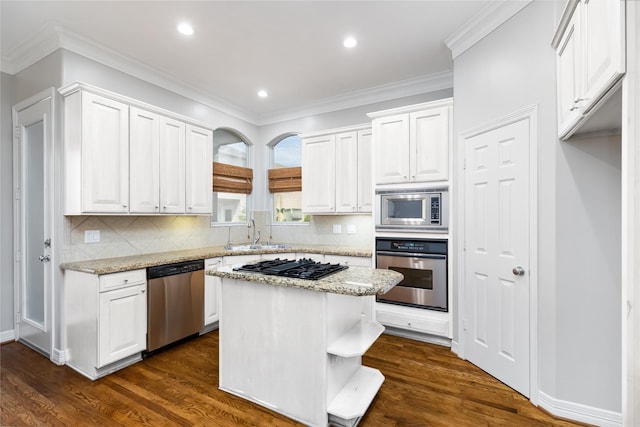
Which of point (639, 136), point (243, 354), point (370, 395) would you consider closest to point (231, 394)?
point (243, 354)

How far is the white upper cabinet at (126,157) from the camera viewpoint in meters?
2.66

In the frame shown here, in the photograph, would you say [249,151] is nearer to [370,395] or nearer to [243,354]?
[243,354]

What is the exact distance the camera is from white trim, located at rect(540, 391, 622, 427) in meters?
1.92

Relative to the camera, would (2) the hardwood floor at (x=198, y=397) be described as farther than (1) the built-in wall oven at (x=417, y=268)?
No

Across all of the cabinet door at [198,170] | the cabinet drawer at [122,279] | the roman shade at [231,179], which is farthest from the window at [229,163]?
the cabinet drawer at [122,279]

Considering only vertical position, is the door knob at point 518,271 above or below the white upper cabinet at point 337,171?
below

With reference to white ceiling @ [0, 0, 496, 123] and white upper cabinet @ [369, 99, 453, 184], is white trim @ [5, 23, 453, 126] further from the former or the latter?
white upper cabinet @ [369, 99, 453, 184]

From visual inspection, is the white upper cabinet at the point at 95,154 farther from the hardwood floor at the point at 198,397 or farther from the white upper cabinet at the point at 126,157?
the hardwood floor at the point at 198,397

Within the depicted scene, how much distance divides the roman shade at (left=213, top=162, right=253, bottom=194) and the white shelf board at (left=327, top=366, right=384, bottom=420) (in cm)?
320

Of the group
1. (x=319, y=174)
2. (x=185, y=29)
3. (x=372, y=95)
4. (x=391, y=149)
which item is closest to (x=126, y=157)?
(x=185, y=29)

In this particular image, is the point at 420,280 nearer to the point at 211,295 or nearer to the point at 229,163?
the point at 211,295

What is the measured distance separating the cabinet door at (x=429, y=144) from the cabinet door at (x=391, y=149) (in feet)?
0.24

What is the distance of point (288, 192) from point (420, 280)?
2586 mm

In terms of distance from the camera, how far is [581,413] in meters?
1.98
